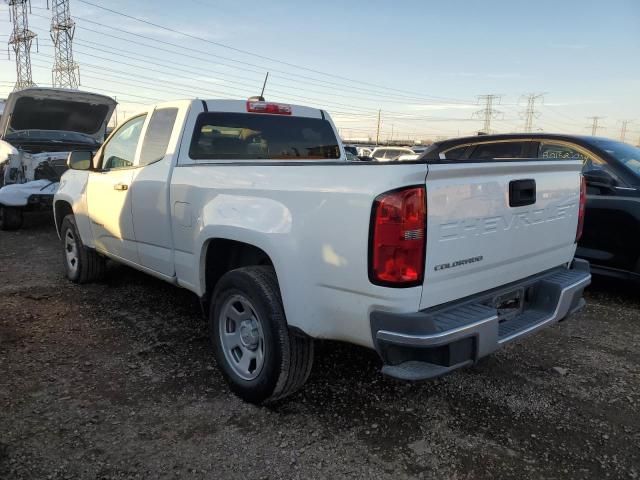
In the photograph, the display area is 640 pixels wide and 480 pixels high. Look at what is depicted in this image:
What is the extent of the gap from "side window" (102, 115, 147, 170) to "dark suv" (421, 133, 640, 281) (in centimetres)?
268

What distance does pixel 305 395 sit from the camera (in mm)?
3254

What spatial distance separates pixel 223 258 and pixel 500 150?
12.9 ft

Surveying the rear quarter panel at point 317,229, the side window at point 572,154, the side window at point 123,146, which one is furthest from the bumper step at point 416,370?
the side window at point 572,154

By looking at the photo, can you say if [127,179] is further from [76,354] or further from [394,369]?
[394,369]

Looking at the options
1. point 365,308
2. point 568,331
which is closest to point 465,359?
point 365,308

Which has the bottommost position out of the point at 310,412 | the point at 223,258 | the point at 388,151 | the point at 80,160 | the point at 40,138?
the point at 310,412

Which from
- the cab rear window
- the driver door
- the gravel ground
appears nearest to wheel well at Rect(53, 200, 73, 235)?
the driver door

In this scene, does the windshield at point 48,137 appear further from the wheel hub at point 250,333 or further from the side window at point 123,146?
the wheel hub at point 250,333

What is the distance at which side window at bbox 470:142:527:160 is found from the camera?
5871 millimetres

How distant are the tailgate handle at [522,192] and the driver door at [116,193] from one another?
9.85 feet

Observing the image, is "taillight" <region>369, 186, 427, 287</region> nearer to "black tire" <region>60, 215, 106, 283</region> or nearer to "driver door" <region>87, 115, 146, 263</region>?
"driver door" <region>87, 115, 146, 263</region>

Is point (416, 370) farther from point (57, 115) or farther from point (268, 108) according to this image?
point (57, 115)

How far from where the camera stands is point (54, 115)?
32.2 feet

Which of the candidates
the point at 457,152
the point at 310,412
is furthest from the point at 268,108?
the point at 457,152
